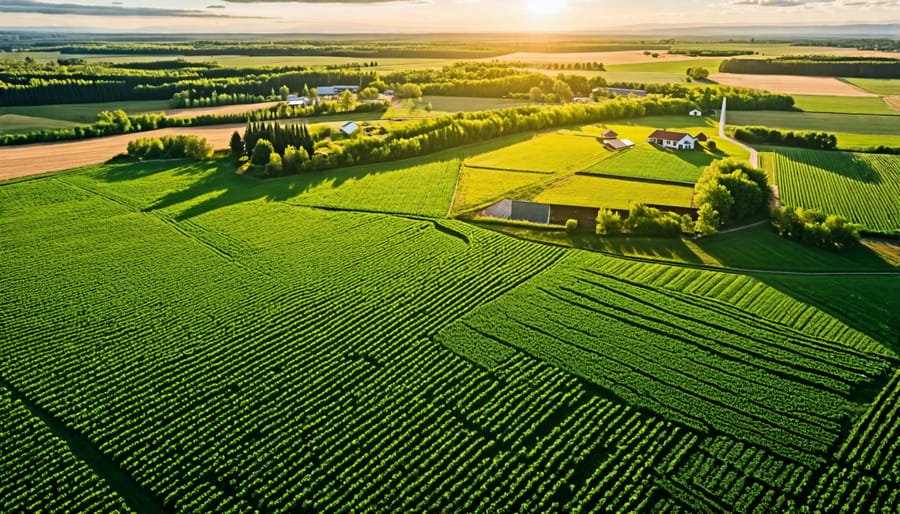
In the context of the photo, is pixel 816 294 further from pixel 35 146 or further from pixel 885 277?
pixel 35 146

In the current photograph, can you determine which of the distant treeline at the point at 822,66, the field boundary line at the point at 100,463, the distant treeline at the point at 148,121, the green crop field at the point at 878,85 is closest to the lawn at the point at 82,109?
the distant treeline at the point at 148,121

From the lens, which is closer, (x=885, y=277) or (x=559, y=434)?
(x=559, y=434)

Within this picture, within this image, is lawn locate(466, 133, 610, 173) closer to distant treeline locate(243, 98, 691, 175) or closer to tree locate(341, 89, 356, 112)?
distant treeline locate(243, 98, 691, 175)

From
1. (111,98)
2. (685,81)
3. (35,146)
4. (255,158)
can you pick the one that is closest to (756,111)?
(685,81)

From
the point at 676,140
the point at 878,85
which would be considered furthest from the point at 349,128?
the point at 878,85

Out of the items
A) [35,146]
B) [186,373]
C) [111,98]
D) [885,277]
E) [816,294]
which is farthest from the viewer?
[111,98]

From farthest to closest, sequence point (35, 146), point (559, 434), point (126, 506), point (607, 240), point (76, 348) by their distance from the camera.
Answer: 1. point (35, 146)
2. point (607, 240)
3. point (76, 348)
4. point (559, 434)
5. point (126, 506)

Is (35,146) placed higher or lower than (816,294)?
higher
